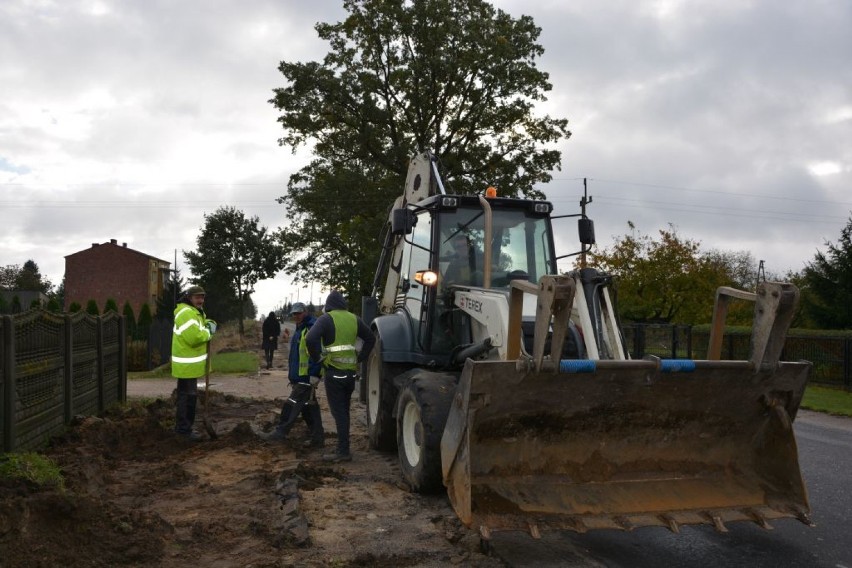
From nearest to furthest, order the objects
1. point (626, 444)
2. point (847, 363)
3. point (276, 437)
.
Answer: point (626, 444), point (276, 437), point (847, 363)

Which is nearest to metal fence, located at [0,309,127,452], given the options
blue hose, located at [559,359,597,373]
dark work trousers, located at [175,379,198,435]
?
dark work trousers, located at [175,379,198,435]

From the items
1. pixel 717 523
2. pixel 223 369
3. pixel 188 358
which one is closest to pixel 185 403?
pixel 188 358

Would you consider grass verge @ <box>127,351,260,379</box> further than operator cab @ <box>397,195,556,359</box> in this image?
Yes

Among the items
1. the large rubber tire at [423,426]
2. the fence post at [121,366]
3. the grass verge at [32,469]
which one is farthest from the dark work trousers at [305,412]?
the fence post at [121,366]

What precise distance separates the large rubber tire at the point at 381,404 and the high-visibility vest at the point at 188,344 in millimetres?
2030

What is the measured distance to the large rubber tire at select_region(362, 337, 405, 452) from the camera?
8.04m

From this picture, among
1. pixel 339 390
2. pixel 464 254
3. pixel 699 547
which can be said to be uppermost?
pixel 464 254

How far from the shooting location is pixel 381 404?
26.7 ft

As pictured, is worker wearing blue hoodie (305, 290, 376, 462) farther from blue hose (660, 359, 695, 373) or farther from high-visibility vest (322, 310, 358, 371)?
blue hose (660, 359, 695, 373)

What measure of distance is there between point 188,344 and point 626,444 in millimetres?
5461

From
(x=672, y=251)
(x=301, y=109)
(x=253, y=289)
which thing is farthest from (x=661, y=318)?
(x=253, y=289)

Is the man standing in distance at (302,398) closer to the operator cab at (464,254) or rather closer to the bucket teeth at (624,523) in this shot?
the operator cab at (464,254)

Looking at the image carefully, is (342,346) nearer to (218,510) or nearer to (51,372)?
(218,510)

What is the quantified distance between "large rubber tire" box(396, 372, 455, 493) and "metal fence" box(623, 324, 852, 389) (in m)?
12.0
